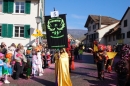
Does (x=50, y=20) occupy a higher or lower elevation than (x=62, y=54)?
higher

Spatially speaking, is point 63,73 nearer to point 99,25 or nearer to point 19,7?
point 19,7

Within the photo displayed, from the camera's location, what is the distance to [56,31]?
8.73 metres

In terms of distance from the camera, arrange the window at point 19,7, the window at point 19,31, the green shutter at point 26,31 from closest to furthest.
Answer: the green shutter at point 26,31 → the window at point 19,31 → the window at point 19,7

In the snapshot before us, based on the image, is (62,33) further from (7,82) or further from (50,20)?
(7,82)

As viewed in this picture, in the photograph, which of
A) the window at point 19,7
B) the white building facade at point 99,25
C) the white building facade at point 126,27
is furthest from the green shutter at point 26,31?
the white building facade at point 99,25

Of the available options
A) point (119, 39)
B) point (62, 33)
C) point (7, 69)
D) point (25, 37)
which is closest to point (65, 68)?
point (62, 33)

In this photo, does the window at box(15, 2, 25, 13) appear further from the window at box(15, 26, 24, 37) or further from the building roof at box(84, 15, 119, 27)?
the building roof at box(84, 15, 119, 27)

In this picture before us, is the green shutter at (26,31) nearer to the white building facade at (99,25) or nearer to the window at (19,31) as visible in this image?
the window at (19,31)

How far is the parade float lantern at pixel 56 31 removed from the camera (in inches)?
338

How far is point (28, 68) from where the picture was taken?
1046 centimetres

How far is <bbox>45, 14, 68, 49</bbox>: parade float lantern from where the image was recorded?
8577 mm

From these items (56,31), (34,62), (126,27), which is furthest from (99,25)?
(56,31)

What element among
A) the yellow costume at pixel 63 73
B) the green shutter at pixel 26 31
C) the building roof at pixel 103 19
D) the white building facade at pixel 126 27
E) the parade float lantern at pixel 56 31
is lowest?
the yellow costume at pixel 63 73

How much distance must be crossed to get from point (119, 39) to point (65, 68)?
104 feet
